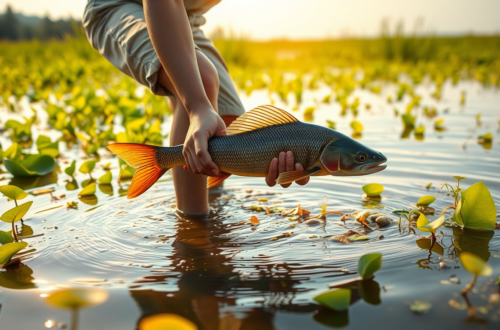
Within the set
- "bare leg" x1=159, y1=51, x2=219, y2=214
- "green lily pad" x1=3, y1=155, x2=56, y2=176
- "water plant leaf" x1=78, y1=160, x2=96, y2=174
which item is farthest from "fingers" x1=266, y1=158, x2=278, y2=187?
"green lily pad" x1=3, y1=155, x2=56, y2=176

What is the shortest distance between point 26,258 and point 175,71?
1.19 metres

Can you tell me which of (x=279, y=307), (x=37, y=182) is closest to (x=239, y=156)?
(x=279, y=307)

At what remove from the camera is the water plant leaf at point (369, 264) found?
1.91 meters

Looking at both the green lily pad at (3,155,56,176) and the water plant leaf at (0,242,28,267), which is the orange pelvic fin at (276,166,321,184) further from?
the green lily pad at (3,155,56,176)

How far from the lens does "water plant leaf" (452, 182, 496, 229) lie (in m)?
2.35

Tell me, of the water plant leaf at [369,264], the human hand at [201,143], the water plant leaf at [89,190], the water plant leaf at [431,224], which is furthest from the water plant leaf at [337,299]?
the water plant leaf at [89,190]

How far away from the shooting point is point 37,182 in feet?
11.9

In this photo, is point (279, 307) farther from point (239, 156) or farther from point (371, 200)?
point (371, 200)

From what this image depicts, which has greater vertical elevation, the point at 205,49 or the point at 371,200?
the point at 205,49

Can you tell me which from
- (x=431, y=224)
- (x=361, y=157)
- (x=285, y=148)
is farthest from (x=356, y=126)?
(x=431, y=224)

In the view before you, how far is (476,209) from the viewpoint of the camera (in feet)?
7.90

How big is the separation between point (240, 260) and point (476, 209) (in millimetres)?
1200

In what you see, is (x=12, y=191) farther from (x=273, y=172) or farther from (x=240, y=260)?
(x=273, y=172)

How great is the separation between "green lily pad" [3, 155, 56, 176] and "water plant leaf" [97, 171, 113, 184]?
1.76 feet
